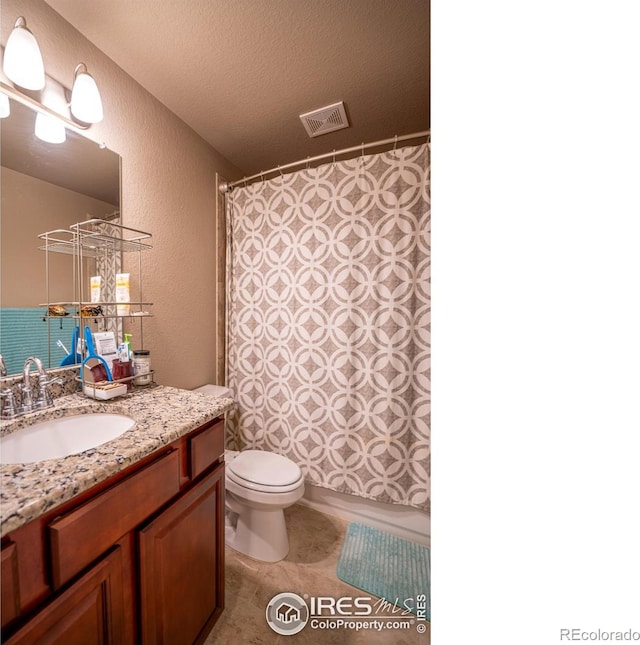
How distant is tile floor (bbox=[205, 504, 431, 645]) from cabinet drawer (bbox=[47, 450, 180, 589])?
71 cm

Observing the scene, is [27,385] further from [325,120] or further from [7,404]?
[325,120]

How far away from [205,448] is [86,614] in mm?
405

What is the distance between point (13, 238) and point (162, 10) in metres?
1.01

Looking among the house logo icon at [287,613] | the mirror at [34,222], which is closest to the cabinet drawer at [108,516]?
the mirror at [34,222]

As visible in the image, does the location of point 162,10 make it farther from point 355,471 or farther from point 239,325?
point 355,471

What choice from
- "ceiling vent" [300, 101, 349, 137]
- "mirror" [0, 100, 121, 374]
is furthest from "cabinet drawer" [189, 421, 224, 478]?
"ceiling vent" [300, 101, 349, 137]

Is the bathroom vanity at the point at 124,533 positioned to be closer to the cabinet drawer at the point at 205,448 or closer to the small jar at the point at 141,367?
the cabinet drawer at the point at 205,448

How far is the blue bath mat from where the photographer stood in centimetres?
118

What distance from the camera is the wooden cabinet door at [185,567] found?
728 millimetres

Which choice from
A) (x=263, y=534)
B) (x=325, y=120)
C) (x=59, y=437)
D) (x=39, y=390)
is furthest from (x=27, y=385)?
(x=325, y=120)

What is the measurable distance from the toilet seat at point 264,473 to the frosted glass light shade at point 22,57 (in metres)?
1.68
